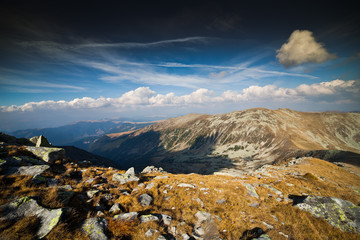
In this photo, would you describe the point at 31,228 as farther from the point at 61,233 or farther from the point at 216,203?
the point at 216,203

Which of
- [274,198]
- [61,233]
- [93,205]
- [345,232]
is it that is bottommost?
[274,198]

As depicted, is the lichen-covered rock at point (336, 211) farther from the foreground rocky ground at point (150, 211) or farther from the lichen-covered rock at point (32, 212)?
the lichen-covered rock at point (32, 212)

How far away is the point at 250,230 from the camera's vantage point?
9672mm

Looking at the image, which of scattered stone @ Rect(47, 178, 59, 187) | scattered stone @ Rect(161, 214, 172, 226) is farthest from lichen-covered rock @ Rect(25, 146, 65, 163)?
scattered stone @ Rect(161, 214, 172, 226)

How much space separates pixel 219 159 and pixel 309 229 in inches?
7727

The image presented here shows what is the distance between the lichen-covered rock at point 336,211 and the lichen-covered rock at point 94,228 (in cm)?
1607

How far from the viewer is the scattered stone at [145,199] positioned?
40.2 feet

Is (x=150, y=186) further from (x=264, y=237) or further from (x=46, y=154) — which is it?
(x=46, y=154)

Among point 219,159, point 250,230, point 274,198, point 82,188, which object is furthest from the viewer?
point 219,159

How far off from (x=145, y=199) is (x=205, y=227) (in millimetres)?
5862

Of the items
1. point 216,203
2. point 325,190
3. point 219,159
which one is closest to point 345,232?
point 216,203

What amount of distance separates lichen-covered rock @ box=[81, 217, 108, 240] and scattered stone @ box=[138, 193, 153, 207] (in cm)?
394

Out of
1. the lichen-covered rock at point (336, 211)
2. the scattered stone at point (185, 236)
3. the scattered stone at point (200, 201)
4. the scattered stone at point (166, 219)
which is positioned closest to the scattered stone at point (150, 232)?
the scattered stone at point (166, 219)

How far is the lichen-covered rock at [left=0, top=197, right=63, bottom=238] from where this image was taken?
7.27m
